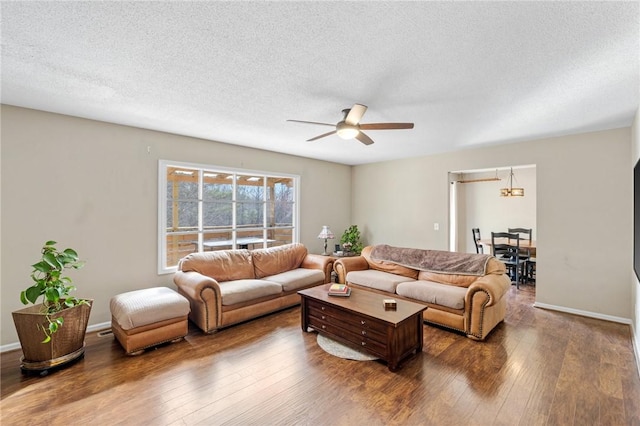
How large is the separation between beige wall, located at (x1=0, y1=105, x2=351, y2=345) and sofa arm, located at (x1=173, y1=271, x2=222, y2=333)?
0.84 meters

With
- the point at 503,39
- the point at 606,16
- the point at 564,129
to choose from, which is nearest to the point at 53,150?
the point at 503,39

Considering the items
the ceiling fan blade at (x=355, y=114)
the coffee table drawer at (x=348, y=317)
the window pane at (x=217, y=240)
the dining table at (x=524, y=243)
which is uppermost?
the ceiling fan blade at (x=355, y=114)

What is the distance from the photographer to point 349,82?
2.36 metres

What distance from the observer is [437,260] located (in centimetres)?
402

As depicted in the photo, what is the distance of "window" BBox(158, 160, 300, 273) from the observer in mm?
4027

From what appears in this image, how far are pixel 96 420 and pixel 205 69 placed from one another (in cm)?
263

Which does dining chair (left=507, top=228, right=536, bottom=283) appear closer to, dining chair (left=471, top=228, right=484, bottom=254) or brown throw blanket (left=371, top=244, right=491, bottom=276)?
dining chair (left=471, top=228, right=484, bottom=254)

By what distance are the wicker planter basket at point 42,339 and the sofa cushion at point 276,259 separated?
2185 millimetres

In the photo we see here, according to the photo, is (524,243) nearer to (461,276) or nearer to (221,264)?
(461,276)

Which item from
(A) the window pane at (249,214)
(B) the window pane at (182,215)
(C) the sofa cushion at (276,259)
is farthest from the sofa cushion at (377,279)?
(B) the window pane at (182,215)

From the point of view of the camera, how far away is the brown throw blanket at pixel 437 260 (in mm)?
3648

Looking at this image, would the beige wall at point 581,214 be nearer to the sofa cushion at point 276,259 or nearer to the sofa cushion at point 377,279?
the sofa cushion at point 377,279

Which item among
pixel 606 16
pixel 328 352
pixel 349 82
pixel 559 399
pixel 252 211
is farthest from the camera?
pixel 252 211

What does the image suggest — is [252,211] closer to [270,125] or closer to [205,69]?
[270,125]
